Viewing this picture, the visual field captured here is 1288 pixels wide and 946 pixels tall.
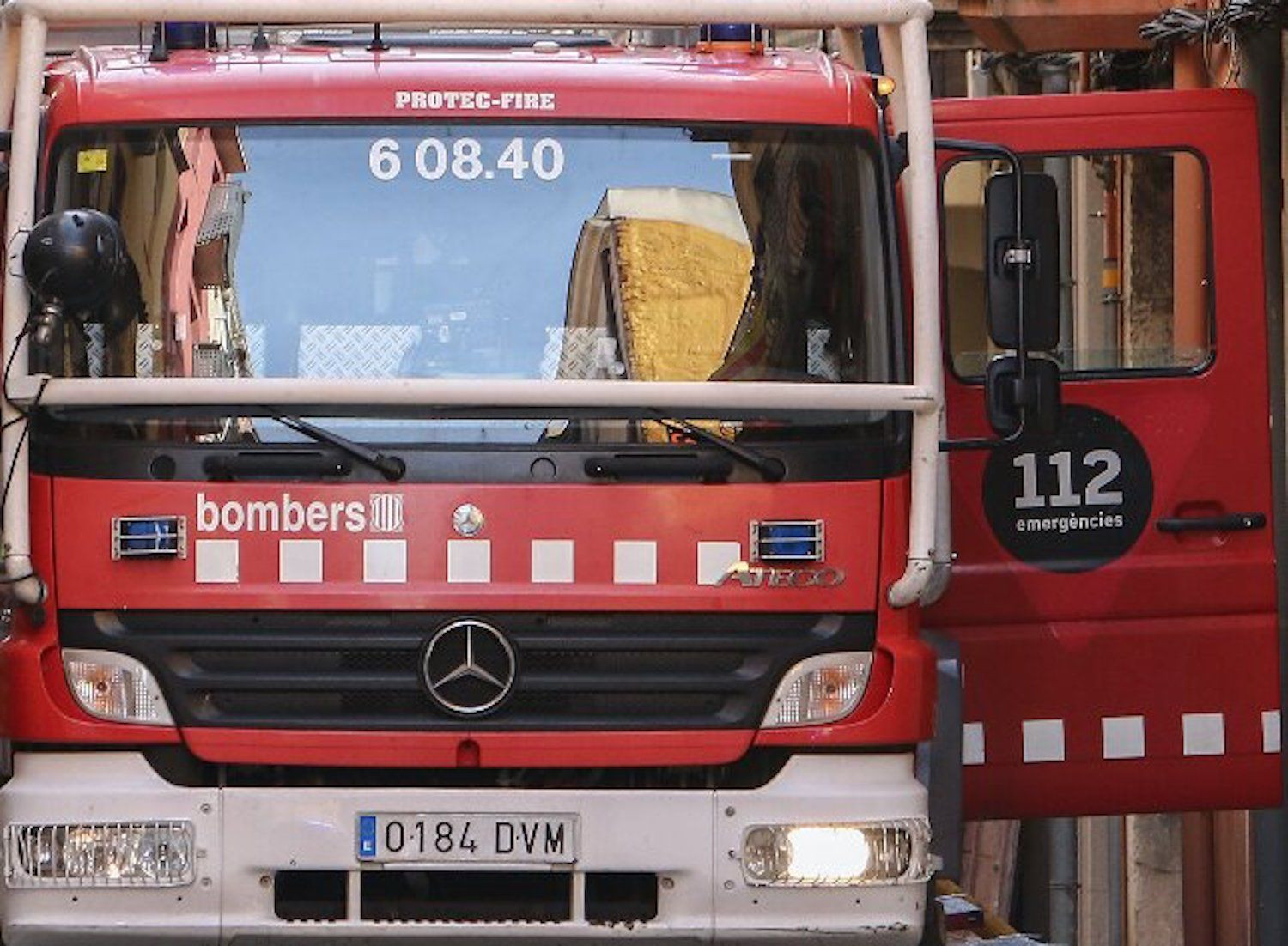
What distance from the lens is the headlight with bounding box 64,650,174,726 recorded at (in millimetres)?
8422

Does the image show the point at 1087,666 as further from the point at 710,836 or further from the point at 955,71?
the point at 955,71

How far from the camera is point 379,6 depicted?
8.72m

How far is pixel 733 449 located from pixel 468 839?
42.8 inches

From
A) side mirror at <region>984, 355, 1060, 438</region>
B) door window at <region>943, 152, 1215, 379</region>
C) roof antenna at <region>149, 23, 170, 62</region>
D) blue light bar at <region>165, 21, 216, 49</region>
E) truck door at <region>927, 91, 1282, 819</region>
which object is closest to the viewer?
side mirror at <region>984, 355, 1060, 438</region>

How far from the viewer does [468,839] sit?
8.36 m

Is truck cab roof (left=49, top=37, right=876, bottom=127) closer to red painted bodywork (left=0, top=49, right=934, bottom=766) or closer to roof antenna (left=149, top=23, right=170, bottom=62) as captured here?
roof antenna (left=149, top=23, right=170, bottom=62)

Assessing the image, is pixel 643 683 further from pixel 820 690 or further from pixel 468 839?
pixel 468 839

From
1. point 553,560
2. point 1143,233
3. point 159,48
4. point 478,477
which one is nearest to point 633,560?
point 553,560

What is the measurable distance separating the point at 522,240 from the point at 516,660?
39.0 inches

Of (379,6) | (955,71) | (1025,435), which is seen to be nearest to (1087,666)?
(1025,435)

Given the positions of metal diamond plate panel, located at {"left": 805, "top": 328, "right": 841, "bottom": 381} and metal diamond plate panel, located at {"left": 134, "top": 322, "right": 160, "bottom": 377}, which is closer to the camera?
metal diamond plate panel, located at {"left": 134, "top": 322, "right": 160, "bottom": 377}

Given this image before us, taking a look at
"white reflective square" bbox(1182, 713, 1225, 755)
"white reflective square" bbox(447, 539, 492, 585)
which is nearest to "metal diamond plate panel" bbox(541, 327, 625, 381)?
"white reflective square" bbox(447, 539, 492, 585)

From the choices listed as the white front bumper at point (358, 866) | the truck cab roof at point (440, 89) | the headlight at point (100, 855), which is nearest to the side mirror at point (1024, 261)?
the truck cab roof at point (440, 89)

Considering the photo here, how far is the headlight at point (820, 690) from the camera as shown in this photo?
27.9 ft
